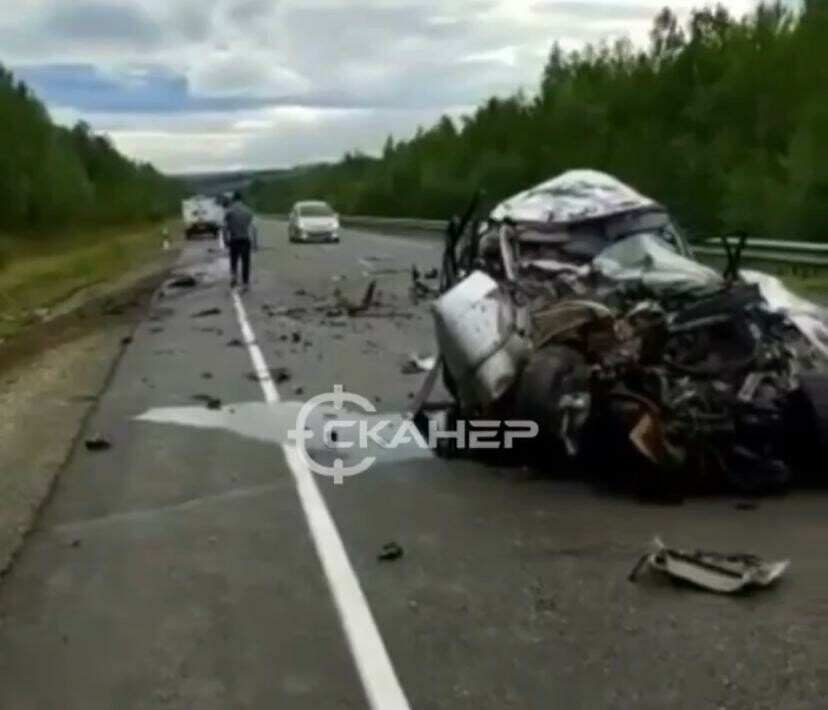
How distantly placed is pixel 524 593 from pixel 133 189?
149m

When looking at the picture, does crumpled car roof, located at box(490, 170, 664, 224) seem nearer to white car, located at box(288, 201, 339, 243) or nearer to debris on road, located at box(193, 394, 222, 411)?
debris on road, located at box(193, 394, 222, 411)

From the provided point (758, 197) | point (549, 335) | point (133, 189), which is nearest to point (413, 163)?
point (133, 189)

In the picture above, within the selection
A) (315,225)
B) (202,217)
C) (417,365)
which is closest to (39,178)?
(202,217)

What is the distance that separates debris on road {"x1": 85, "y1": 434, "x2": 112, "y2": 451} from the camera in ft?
37.5

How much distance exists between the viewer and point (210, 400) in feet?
45.6

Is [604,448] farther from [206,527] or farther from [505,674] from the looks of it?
[505,674]

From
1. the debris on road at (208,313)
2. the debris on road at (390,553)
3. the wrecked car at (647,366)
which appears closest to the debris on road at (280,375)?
the wrecked car at (647,366)

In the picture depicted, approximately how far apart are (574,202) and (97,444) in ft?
13.0

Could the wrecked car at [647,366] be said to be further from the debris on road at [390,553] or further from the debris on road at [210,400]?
the debris on road at [210,400]

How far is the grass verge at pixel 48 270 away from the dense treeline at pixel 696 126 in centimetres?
1300

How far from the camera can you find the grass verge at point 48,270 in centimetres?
3147

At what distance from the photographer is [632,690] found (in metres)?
5.47

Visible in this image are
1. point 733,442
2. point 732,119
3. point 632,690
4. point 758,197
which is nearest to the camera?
point 632,690

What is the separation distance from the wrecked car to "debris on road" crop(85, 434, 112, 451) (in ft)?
8.22
